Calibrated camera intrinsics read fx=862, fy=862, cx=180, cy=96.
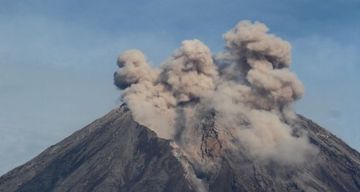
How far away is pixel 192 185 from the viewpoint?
Result: 194m

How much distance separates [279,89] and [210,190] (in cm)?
2824

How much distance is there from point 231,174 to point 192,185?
33.1 ft

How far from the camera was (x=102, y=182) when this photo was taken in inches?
7771

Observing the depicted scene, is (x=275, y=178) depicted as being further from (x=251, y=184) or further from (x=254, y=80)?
(x=254, y=80)

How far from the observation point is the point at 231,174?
197750 millimetres

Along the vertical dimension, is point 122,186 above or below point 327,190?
above

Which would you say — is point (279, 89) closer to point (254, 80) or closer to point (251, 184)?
point (254, 80)

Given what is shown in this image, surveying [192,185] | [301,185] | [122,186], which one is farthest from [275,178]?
[122,186]

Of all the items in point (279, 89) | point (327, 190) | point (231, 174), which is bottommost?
point (327, 190)

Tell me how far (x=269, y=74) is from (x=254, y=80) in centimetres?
399

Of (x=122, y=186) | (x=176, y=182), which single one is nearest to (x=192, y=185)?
(x=176, y=182)

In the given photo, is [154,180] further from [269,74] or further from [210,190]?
[269,74]

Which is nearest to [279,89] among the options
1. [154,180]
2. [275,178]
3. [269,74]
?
[269,74]

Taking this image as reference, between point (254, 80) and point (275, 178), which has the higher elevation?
point (254, 80)
